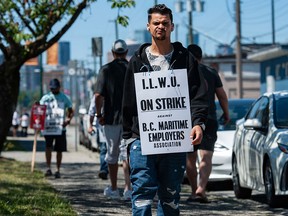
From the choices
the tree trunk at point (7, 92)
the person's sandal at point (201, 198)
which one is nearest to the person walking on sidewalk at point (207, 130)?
the person's sandal at point (201, 198)

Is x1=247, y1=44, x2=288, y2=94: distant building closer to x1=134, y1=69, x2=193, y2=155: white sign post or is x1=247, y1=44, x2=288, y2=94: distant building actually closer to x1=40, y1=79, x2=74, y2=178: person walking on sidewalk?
x1=40, y1=79, x2=74, y2=178: person walking on sidewalk

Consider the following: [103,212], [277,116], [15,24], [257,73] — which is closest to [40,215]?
[103,212]

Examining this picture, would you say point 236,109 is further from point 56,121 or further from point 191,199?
point 191,199

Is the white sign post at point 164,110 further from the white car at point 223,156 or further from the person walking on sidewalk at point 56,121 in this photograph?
the person walking on sidewalk at point 56,121

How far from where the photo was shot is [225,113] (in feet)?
40.3

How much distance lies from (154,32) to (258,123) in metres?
5.09

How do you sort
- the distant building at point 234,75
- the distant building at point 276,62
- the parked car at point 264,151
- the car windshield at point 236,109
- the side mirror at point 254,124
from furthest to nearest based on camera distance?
the distant building at point 234,75 → the distant building at point 276,62 → the car windshield at point 236,109 → the side mirror at point 254,124 → the parked car at point 264,151

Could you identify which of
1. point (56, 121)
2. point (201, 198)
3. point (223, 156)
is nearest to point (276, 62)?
point (56, 121)

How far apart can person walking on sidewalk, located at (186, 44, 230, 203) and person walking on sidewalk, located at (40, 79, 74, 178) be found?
5.02 meters

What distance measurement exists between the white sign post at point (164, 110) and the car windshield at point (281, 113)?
16.0 ft

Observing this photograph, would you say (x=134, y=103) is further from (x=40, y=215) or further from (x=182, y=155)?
(x=40, y=215)

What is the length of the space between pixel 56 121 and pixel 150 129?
1014 centimetres

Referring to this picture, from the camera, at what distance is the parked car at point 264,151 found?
1159 centimetres

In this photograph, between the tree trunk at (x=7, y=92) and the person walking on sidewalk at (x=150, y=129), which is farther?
the tree trunk at (x=7, y=92)
